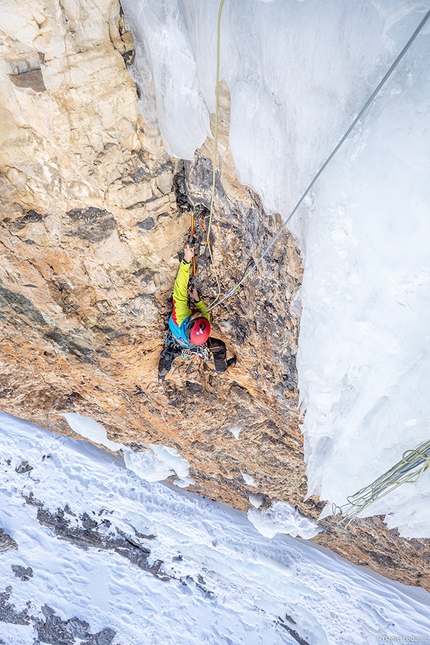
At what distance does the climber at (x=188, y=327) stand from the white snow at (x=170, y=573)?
360cm

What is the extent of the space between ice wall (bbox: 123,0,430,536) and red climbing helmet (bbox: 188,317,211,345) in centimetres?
101

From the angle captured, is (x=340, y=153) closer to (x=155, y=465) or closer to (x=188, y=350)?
(x=188, y=350)

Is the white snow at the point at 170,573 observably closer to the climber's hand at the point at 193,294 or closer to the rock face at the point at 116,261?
the rock face at the point at 116,261

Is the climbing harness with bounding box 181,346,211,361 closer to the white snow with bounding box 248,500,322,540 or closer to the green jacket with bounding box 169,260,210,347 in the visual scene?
the green jacket with bounding box 169,260,210,347

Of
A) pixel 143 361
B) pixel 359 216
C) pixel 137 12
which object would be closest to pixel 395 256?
pixel 359 216

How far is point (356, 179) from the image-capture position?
1.70m

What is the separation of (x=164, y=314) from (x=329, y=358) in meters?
1.81

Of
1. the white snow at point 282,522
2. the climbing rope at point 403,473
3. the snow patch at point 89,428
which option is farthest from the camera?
the white snow at point 282,522

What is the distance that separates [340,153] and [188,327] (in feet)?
6.44

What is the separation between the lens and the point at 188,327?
11.0 feet

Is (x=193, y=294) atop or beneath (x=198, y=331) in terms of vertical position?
atop

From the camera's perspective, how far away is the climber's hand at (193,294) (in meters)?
3.48

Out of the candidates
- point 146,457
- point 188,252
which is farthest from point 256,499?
point 188,252

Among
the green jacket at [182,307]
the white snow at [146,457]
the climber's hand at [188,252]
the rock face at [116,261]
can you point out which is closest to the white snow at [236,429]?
the rock face at [116,261]
